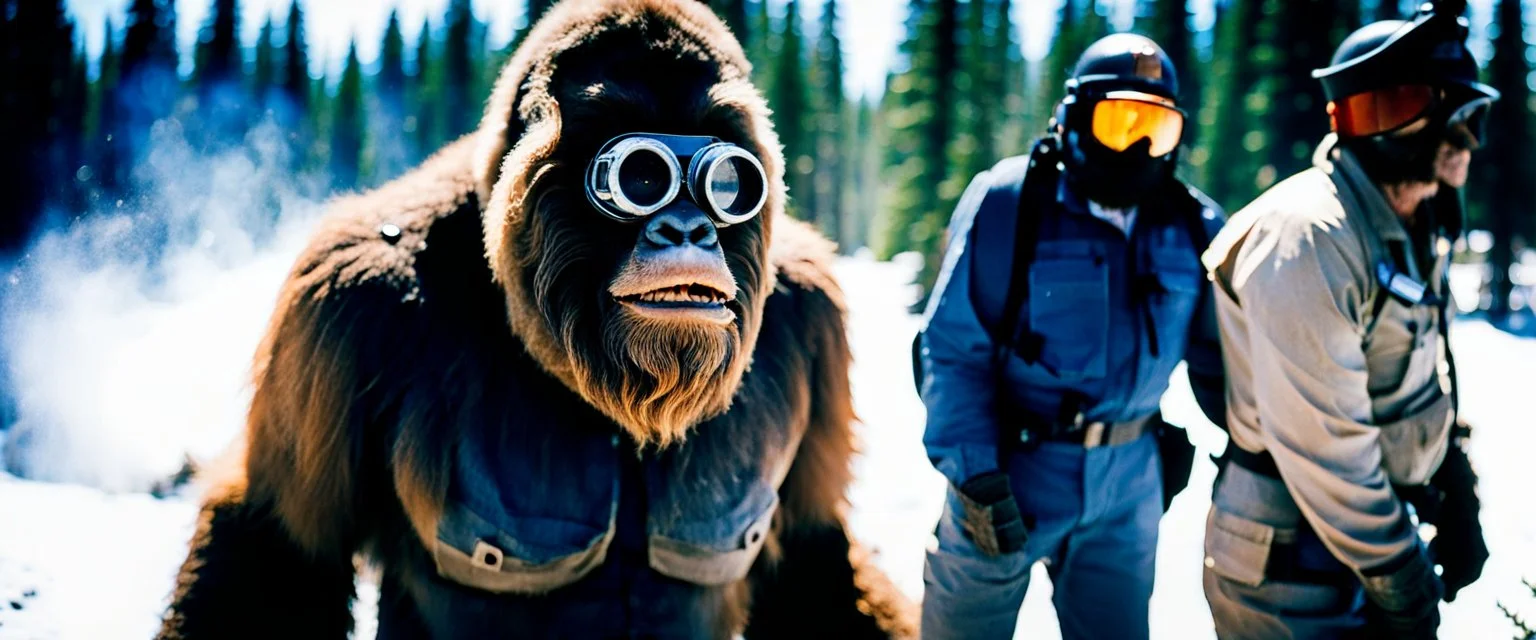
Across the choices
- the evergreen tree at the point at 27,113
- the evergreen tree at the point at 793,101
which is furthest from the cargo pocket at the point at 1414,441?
the evergreen tree at the point at 793,101

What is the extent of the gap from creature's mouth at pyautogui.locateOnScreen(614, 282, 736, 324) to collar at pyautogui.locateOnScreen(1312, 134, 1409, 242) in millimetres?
1843

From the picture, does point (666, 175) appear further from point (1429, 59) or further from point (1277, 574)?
point (1429, 59)

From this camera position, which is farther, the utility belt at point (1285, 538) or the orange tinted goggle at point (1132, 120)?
the orange tinted goggle at point (1132, 120)

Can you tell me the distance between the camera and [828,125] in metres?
41.6

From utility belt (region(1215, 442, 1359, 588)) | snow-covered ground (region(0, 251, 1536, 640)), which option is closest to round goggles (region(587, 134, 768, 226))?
snow-covered ground (region(0, 251, 1536, 640))

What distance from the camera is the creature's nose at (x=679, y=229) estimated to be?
1.66 meters

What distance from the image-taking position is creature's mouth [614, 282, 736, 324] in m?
1.67

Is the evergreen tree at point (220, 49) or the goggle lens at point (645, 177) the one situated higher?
the evergreen tree at point (220, 49)

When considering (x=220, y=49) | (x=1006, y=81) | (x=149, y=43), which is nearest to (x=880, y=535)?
(x=149, y=43)

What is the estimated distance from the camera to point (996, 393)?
2.72 meters

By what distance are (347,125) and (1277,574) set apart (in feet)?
162

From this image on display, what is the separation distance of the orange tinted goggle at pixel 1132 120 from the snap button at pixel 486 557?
2.06 m

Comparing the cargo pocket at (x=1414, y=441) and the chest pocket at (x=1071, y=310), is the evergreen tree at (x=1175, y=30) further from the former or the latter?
the chest pocket at (x=1071, y=310)

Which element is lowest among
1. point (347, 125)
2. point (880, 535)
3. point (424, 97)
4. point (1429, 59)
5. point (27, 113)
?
point (880, 535)
